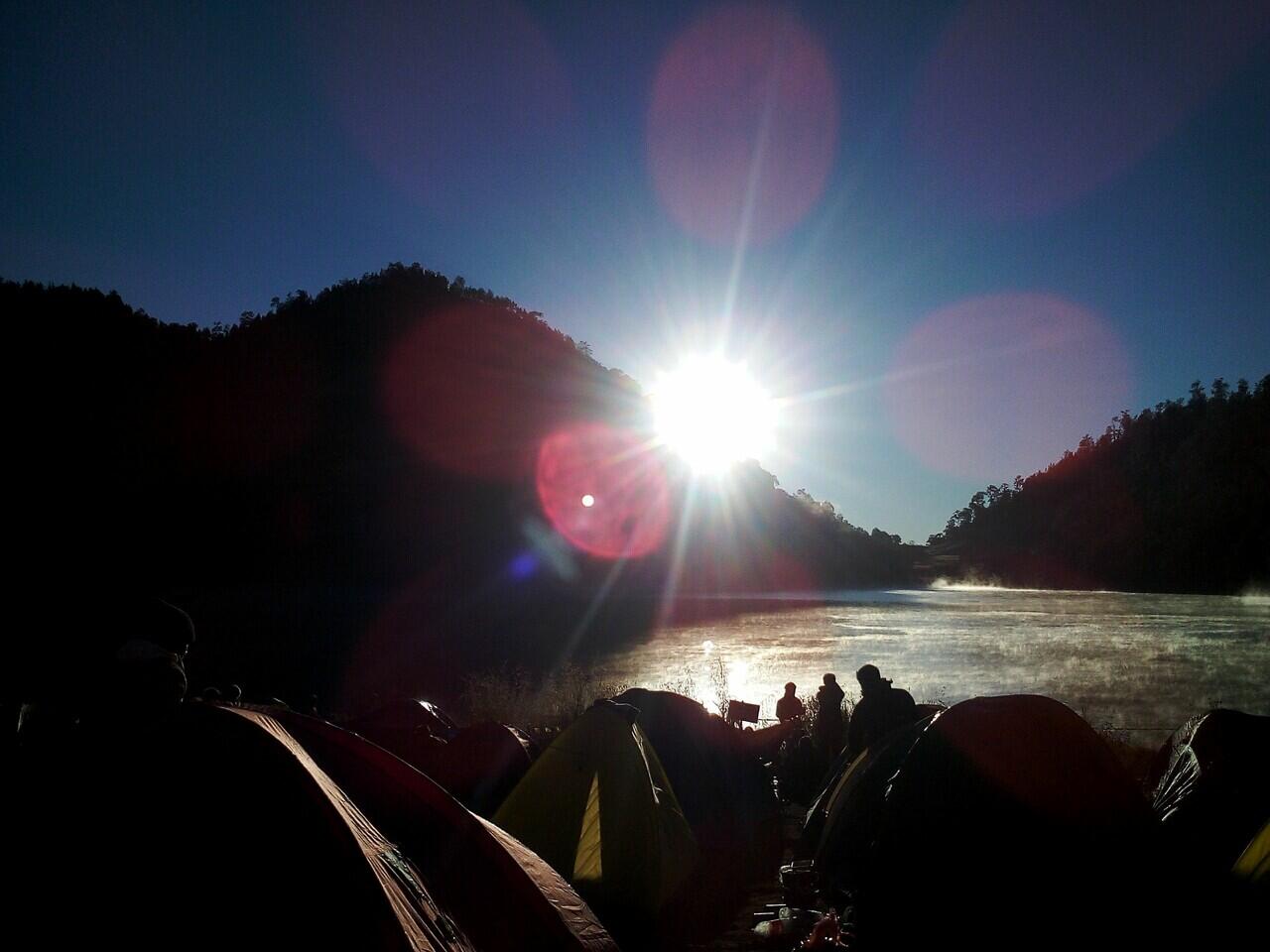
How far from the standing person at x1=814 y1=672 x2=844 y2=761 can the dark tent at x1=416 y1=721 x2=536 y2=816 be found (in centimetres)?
533

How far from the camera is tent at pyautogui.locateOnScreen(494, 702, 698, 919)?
21.5 ft

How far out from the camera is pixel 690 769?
10.5 m

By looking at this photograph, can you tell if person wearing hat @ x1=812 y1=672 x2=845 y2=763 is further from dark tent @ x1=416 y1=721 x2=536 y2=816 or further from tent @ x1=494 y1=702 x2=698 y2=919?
tent @ x1=494 y1=702 x2=698 y2=919

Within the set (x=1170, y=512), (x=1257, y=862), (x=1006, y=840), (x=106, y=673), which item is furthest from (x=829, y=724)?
(x=1170, y=512)

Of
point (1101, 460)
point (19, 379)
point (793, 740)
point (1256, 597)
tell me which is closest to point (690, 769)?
point (793, 740)

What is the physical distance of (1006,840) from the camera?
5.50 m

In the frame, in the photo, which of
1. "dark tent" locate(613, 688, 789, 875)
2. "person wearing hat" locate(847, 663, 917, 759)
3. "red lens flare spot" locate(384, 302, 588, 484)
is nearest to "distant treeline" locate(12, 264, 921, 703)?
"red lens flare spot" locate(384, 302, 588, 484)

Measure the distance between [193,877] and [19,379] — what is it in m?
98.1

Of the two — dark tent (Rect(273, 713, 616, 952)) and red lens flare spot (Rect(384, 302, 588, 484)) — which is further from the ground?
red lens flare spot (Rect(384, 302, 588, 484))

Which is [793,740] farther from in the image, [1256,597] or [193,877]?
[1256,597]

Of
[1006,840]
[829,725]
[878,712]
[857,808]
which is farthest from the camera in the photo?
[829,725]

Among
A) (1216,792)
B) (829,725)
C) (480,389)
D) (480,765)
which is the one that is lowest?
(829,725)

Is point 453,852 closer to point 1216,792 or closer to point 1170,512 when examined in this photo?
point 1216,792

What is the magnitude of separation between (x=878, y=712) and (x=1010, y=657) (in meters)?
33.7
